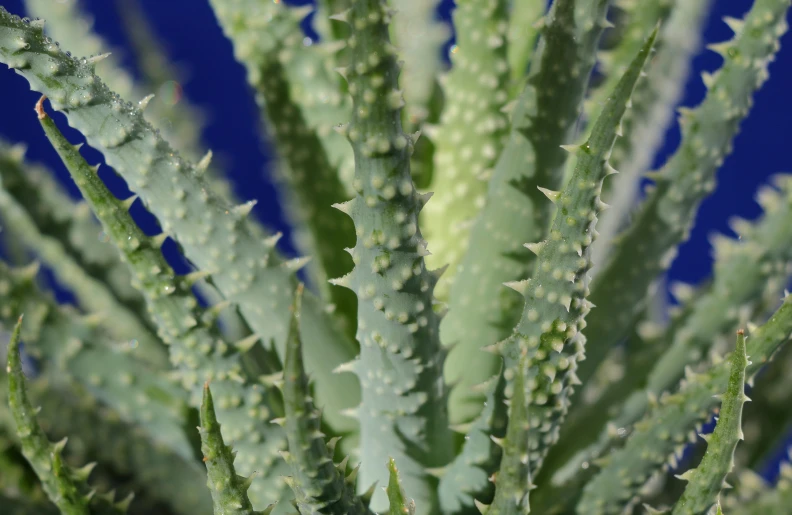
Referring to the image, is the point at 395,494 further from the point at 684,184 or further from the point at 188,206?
the point at 684,184

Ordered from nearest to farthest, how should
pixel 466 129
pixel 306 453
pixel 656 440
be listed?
1. pixel 306 453
2. pixel 656 440
3. pixel 466 129

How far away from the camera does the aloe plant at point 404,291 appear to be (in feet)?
1.13

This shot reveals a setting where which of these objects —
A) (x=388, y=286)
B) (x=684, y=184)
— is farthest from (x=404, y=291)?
(x=684, y=184)

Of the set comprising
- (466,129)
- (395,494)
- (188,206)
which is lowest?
(395,494)

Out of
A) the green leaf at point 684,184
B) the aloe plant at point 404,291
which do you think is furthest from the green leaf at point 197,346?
the green leaf at point 684,184

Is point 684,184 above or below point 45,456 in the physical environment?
above

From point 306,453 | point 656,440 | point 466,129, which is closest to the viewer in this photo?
point 306,453

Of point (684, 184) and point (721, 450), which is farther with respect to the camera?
point (684, 184)

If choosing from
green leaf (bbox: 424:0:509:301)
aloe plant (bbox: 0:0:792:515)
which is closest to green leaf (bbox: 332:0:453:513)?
aloe plant (bbox: 0:0:792:515)

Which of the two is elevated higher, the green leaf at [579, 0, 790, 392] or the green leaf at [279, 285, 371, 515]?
the green leaf at [579, 0, 790, 392]

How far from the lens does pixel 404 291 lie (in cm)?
37

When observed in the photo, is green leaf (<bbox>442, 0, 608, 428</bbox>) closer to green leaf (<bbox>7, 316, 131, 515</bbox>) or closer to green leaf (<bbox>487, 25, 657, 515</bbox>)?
green leaf (<bbox>487, 25, 657, 515</bbox>)

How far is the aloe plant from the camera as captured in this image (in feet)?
1.13

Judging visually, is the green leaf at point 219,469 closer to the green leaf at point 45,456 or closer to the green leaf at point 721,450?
the green leaf at point 45,456
